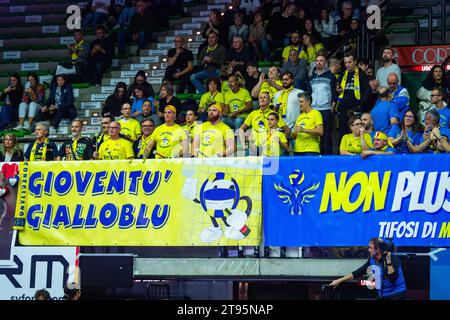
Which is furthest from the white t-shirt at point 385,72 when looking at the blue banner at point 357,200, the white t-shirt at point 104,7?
the white t-shirt at point 104,7

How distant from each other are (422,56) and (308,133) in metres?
3.75

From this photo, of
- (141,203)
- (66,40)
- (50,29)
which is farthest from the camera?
(50,29)

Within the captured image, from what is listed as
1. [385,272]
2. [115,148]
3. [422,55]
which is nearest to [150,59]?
[115,148]

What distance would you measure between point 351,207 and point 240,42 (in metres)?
5.91

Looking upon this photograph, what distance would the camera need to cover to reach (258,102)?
758 inches

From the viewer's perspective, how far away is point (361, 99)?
59.4ft

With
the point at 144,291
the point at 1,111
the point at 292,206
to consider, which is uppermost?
the point at 1,111

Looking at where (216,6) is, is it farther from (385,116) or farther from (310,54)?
(385,116)

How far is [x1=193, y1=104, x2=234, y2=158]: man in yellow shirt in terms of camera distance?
17.0 m

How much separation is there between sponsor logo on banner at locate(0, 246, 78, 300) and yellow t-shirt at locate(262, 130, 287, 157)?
10.7 ft

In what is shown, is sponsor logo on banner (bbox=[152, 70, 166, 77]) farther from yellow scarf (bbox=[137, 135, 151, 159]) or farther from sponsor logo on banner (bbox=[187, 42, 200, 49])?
yellow scarf (bbox=[137, 135, 151, 159])

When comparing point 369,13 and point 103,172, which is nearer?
point 103,172

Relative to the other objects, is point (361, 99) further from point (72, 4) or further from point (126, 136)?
point (72, 4)
